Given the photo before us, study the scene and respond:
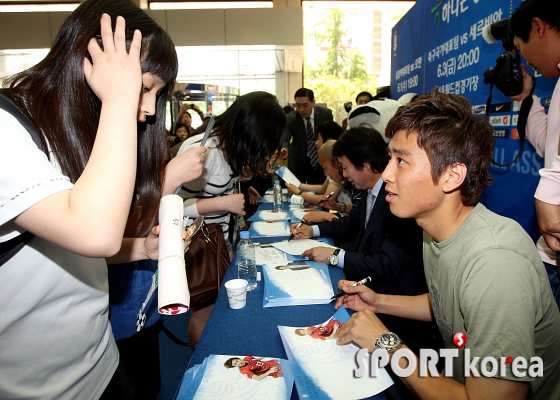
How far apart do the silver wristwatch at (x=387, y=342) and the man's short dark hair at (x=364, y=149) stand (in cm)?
118

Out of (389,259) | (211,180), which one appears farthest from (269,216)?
(389,259)

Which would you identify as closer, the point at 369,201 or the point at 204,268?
the point at 204,268

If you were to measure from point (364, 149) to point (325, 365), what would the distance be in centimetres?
133

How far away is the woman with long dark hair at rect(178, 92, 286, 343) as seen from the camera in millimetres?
1817

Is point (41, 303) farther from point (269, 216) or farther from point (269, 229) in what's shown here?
point (269, 216)

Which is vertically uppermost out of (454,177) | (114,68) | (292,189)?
(114,68)

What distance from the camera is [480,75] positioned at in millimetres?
2197

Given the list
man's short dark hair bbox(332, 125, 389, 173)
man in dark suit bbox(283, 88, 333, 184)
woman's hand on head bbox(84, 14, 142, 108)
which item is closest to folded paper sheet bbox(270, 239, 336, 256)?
man's short dark hair bbox(332, 125, 389, 173)

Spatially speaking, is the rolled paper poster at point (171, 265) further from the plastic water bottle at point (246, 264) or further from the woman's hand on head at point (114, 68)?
the plastic water bottle at point (246, 264)

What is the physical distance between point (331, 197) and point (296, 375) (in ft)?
8.13

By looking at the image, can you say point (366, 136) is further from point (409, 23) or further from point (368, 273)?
point (409, 23)

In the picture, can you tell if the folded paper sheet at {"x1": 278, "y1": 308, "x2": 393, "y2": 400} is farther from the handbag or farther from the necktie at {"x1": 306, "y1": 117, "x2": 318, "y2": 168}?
the necktie at {"x1": 306, "y1": 117, "x2": 318, "y2": 168}

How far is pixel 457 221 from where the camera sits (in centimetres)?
102

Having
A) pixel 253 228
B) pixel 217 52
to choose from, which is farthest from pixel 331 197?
pixel 217 52
